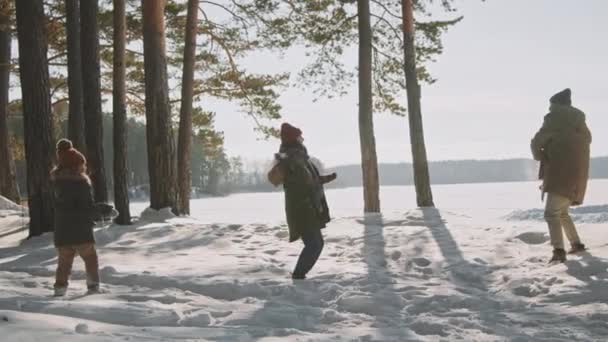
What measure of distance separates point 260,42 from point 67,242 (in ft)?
39.6

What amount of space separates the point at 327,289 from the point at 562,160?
3163 mm

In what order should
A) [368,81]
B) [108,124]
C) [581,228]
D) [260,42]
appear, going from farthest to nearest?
[108,124] → [260,42] → [368,81] → [581,228]

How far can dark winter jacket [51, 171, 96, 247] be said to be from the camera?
213 inches

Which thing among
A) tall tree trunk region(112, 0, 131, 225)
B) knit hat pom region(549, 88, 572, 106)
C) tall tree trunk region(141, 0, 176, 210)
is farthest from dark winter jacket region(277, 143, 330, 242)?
tall tree trunk region(141, 0, 176, 210)

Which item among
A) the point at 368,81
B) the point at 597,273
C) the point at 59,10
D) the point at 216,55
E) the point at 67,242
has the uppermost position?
the point at 59,10

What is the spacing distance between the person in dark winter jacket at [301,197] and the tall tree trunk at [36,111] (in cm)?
587

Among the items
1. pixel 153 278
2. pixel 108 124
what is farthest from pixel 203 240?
pixel 108 124

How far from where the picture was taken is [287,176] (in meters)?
6.14

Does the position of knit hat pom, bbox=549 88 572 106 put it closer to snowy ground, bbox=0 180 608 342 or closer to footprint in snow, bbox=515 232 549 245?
snowy ground, bbox=0 180 608 342

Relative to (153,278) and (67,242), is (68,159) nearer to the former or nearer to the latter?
(67,242)

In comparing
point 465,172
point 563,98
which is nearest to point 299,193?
point 563,98

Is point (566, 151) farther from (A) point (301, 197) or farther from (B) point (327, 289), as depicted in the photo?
(B) point (327, 289)

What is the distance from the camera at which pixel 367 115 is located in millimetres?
13297

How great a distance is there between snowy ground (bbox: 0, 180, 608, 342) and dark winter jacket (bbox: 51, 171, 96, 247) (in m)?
0.57
